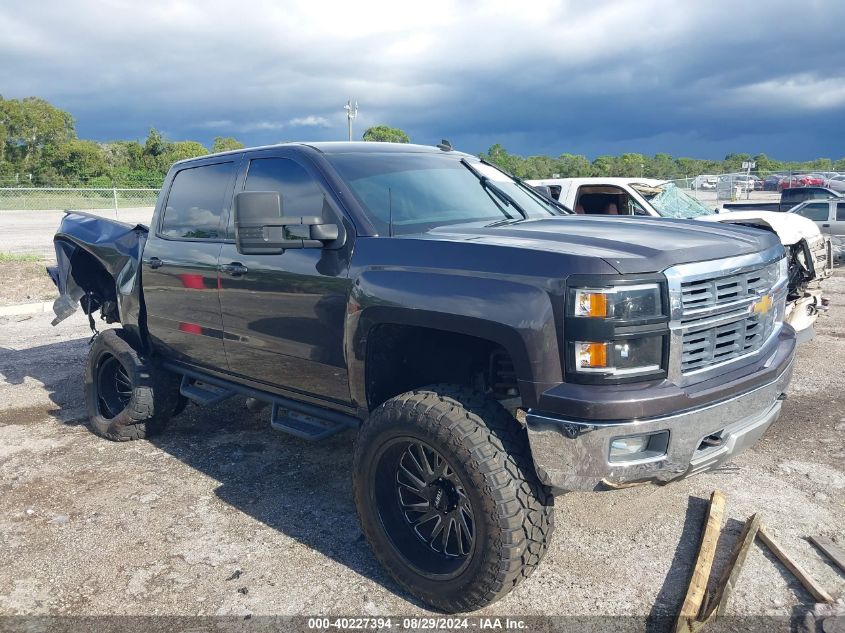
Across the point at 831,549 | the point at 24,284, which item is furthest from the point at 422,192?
the point at 24,284

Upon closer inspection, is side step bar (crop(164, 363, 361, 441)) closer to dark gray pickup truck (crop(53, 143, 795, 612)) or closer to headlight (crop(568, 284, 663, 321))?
dark gray pickup truck (crop(53, 143, 795, 612))

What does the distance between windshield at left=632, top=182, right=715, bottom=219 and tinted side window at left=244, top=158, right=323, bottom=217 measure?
6.99 m

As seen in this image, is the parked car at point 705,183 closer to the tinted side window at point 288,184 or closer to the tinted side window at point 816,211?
the tinted side window at point 816,211

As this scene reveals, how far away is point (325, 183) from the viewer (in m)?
3.71

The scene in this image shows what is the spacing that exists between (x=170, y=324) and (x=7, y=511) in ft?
4.80

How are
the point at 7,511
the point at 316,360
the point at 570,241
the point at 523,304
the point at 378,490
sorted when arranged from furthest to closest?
the point at 7,511
the point at 316,360
the point at 378,490
the point at 570,241
the point at 523,304

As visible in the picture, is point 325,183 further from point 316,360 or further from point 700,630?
point 700,630

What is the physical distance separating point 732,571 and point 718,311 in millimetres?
1196

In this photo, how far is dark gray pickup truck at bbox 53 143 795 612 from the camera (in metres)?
2.69

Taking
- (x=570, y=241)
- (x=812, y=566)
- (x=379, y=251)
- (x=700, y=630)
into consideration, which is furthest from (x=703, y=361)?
(x=379, y=251)

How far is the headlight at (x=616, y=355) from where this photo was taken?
8.73 feet

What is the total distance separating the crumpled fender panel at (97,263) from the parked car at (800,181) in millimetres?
31087

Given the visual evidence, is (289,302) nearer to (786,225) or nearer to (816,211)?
(786,225)

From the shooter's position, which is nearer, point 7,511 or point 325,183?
point 325,183
